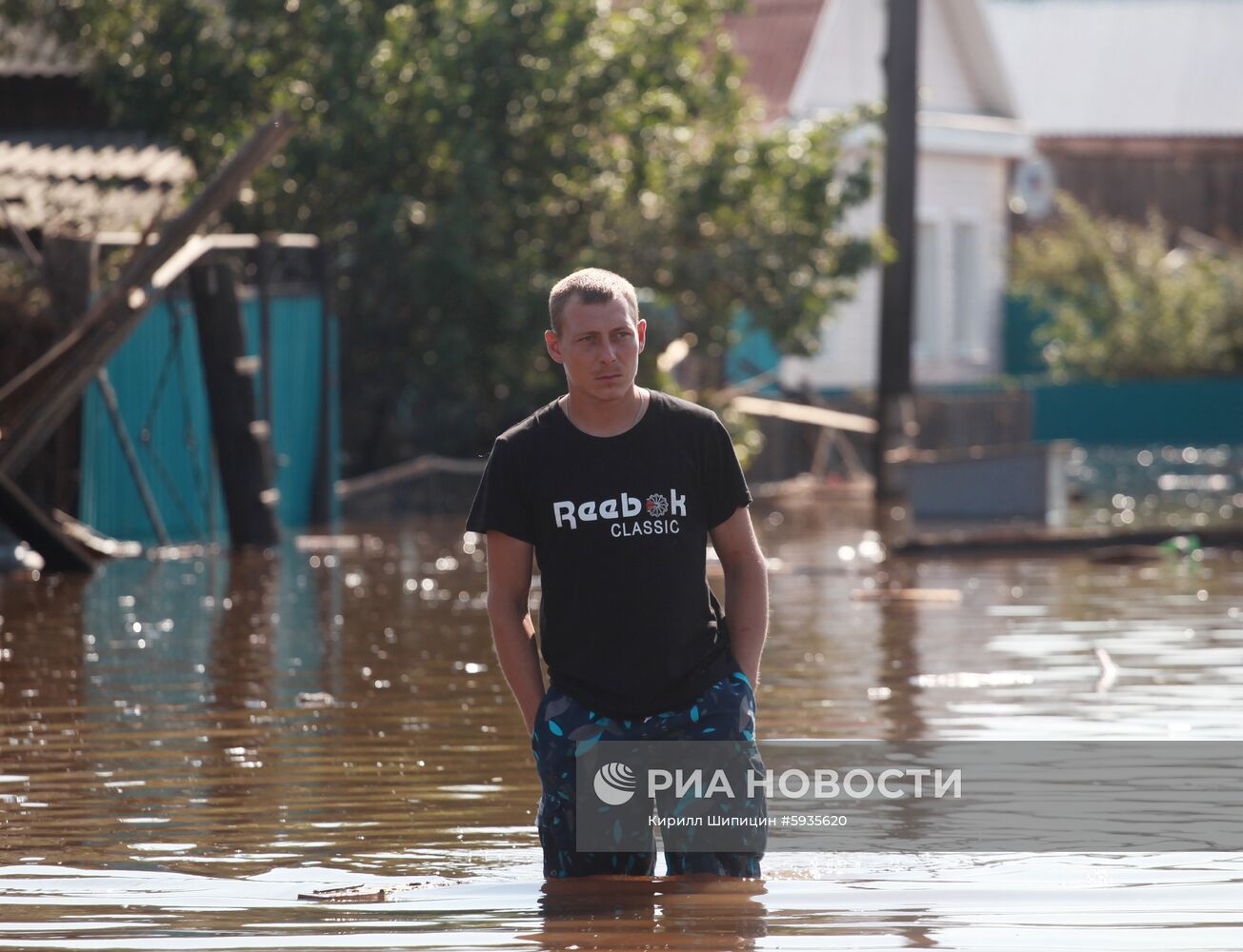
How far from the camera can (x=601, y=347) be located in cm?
512

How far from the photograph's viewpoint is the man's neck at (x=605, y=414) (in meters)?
5.21

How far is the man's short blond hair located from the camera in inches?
203

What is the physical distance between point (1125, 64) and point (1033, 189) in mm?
6828

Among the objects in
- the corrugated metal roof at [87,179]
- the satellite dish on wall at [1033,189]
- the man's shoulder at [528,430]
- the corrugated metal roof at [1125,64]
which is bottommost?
the man's shoulder at [528,430]

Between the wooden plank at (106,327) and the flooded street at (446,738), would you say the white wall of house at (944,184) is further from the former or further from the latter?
the wooden plank at (106,327)

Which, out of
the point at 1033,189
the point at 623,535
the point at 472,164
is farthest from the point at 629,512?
the point at 1033,189

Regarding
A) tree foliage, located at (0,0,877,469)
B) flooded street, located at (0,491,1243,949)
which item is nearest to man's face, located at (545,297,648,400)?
flooded street, located at (0,491,1243,949)

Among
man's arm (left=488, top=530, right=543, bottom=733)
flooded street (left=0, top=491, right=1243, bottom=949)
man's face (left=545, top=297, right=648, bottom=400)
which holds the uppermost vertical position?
man's face (left=545, top=297, right=648, bottom=400)

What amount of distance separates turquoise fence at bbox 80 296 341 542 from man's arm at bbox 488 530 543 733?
12.0 metres

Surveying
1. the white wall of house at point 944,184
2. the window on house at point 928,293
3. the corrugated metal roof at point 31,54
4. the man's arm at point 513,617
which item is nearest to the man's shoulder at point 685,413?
the man's arm at point 513,617

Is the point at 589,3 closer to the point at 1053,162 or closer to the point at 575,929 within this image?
the point at 575,929

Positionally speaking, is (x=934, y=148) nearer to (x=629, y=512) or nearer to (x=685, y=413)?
(x=685, y=413)

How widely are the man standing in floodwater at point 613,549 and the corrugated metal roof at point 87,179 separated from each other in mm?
10983

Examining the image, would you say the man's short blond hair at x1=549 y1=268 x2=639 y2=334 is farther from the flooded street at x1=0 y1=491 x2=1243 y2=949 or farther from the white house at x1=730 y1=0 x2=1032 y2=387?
the white house at x1=730 y1=0 x2=1032 y2=387
